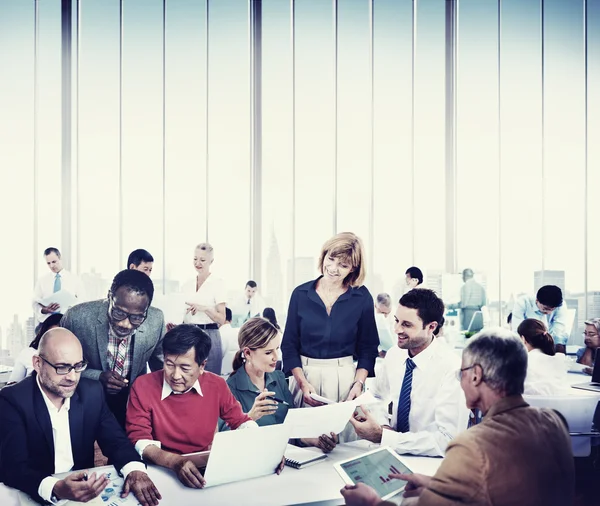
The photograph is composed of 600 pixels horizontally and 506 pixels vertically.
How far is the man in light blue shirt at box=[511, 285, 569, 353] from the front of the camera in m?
5.09

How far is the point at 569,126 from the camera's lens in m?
7.45

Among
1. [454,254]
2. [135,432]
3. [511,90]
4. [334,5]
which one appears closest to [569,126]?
[511,90]

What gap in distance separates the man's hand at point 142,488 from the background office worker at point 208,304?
2.93 m

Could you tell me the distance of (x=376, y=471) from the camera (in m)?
2.09

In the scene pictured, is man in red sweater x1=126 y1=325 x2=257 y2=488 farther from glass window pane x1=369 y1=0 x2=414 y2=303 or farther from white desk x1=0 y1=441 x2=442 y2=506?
glass window pane x1=369 y1=0 x2=414 y2=303

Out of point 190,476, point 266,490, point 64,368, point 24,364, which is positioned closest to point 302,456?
point 266,490

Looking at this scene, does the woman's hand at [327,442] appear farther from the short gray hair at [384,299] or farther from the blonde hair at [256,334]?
the short gray hair at [384,299]

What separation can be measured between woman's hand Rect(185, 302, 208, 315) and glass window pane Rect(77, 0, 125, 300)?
6.71 ft

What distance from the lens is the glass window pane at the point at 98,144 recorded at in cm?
677

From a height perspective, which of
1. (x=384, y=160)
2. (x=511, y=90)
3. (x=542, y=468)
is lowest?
(x=542, y=468)

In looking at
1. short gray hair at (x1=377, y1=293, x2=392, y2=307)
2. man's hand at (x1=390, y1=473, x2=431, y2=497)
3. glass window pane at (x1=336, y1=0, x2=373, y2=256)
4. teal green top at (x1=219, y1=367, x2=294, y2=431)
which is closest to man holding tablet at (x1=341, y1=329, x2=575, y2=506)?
man's hand at (x1=390, y1=473, x2=431, y2=497)

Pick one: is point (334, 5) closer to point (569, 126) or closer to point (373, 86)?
point (373, 86)

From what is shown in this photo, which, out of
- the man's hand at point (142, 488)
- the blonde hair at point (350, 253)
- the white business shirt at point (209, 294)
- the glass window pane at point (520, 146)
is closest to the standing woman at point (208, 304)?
→ the white business shirt at point (209, 294)

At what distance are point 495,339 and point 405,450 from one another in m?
1.02
